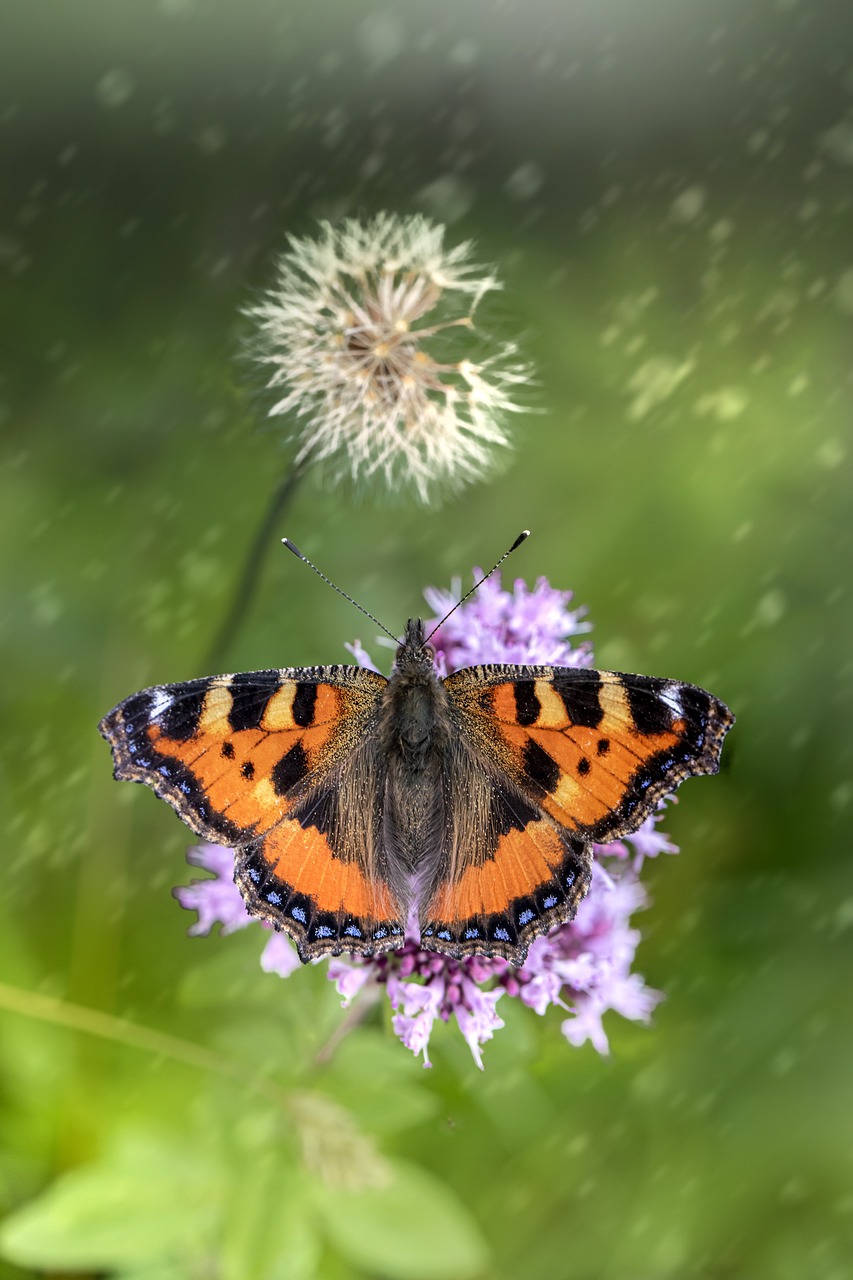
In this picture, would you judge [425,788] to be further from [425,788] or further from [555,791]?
[555,791]

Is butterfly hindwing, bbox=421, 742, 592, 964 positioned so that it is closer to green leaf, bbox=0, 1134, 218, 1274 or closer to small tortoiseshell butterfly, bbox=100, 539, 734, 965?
small tortoiseshell butterfly, bbox=100, 539, 734, 965

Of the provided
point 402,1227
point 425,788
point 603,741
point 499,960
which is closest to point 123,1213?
point 402,1227

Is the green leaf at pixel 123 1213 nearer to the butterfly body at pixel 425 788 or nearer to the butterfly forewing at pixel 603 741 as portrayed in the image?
the butterfly body at pixel 425 788

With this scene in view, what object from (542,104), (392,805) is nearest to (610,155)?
(542,104)

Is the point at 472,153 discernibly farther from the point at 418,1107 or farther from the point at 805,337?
the point at 418,1107

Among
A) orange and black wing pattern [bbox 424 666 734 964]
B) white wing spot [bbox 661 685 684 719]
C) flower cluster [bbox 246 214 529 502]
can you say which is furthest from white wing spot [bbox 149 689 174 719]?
white wing spot [bbox 661 685 684 719]

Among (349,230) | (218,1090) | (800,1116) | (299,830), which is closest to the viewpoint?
(299,830)
